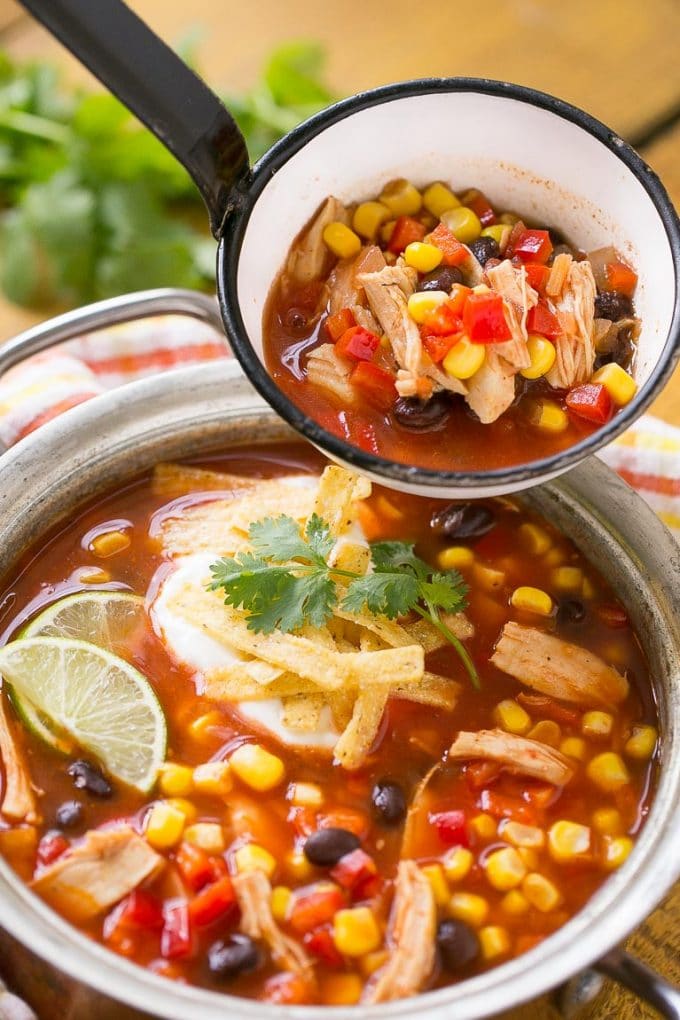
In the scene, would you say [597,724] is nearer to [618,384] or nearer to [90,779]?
[618,384]

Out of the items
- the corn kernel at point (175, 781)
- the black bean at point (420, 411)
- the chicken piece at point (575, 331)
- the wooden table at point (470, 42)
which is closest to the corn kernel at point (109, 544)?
the corn kernel at point (175, 781)

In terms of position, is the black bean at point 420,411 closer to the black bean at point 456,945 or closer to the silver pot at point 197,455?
the silver pot at point 197,455

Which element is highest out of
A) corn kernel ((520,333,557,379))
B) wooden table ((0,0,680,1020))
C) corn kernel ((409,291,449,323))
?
wooden table ((0,0,680,1020))

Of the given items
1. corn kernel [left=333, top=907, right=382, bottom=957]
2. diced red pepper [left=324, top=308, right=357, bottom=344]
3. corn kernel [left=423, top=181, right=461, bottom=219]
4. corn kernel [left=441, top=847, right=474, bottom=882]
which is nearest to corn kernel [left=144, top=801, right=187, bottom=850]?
corn kernel [left=333, top=907, right=382, bottom=957]

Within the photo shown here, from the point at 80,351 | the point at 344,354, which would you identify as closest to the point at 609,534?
the point at 344,354

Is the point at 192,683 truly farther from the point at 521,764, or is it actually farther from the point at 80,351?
the point at 80,351

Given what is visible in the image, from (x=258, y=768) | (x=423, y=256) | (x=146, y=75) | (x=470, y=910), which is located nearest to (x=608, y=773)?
(x=470, y=910)

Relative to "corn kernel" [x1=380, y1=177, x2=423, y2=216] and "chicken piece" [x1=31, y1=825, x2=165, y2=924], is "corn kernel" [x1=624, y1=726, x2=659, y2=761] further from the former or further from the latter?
"corn kernel" [x1=380, y1=177, x2=423, y2=216]
